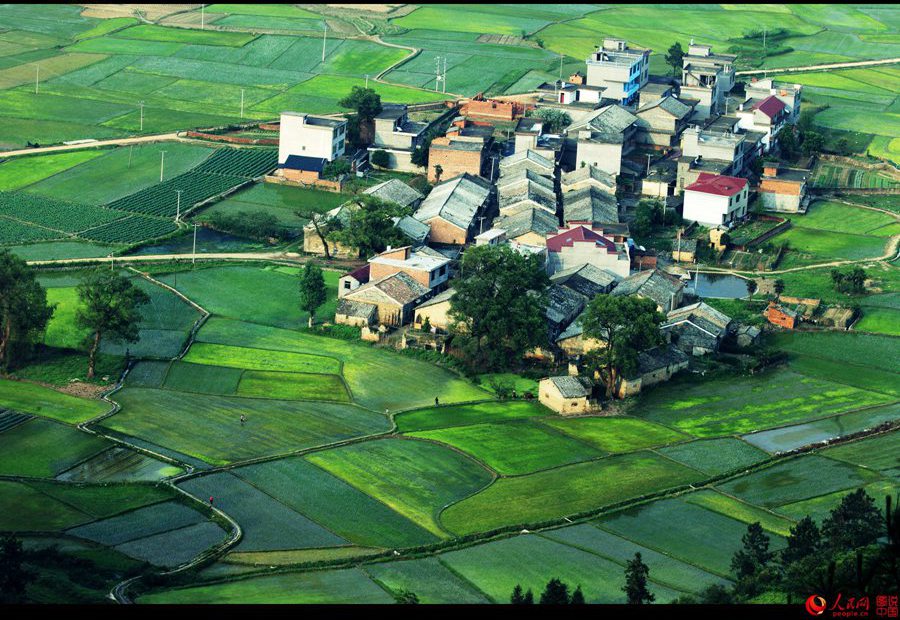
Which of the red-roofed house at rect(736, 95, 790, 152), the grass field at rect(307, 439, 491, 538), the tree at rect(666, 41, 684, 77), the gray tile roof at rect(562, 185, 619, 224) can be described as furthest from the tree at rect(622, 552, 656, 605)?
the tree at rect(666, 41, 684, 77)

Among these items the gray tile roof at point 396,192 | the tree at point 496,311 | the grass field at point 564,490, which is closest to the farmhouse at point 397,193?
the gray tile roof at point 396,192

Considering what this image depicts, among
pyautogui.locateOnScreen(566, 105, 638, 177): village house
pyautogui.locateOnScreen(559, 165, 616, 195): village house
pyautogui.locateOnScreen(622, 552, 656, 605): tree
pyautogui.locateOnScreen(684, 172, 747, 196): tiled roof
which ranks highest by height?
pyautogui.locateOnScreen(566, 105, 638, 177): village house

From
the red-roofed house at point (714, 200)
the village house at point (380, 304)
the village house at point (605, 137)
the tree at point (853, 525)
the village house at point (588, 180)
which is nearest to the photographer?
the tree at point (853, 525)

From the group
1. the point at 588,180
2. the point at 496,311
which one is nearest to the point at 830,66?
the point at 588,180

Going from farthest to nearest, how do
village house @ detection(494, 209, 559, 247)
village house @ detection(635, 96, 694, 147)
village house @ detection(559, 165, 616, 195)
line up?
village house @ detection(635, 96, 694, 147)
village house @ detection(559, 165, 616, 195)
village house @ detection(494, 209, 559, 247)

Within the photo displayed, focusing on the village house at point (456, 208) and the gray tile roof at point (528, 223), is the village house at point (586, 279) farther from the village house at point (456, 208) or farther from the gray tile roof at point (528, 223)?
the village house at point (456, 208)

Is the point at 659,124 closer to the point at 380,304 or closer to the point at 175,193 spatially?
the point at 175,193

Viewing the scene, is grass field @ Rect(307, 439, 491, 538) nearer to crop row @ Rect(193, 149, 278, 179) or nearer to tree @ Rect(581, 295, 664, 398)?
tree @ Rect(581, 295, 664, 398)
